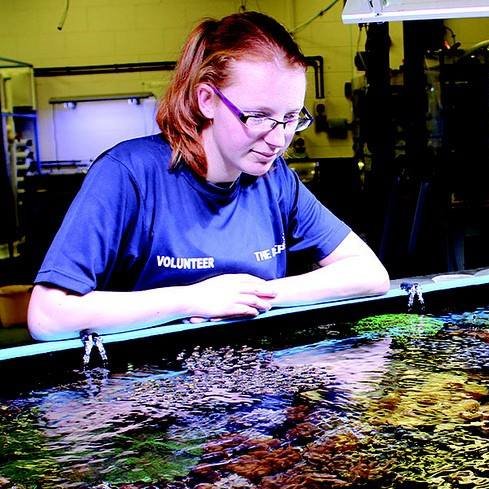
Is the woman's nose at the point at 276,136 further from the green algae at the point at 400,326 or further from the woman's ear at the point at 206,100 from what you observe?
the green algae at the point at 400,326

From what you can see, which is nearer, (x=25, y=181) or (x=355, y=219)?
(x=355, y=219)

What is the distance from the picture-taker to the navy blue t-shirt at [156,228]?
1588 mm

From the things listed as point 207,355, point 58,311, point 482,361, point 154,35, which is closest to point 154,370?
point 207,355

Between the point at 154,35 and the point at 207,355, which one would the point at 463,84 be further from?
the point at 154,35

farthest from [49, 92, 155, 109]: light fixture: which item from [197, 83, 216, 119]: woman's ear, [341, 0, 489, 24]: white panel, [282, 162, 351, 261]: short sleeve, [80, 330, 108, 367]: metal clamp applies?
[80, 330, 108, 367]: metal clamp

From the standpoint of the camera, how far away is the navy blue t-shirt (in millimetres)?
1588

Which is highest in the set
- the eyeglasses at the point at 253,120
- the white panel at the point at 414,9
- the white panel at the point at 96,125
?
the white panel at the point at 96,125

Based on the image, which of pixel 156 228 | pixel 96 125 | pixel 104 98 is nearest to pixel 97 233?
pixel 156 228

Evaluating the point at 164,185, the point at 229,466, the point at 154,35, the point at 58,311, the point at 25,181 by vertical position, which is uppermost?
the point at 154,35

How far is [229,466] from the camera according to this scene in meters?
0.96

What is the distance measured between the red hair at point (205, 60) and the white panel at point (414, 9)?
630mm

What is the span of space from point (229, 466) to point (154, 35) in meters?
8.25

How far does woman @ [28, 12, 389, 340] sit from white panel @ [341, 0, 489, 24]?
0.64 metres

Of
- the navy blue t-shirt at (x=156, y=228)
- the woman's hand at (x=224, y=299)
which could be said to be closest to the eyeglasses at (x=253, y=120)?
the navy blue t-shirt at (x=156, y=228)
